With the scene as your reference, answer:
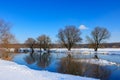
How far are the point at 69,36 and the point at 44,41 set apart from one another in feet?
58.1

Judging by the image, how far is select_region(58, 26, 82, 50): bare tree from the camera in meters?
70.4

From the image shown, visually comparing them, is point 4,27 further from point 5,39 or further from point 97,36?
point 97,36

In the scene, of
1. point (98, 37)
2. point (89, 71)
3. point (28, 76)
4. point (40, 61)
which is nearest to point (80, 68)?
point (89, 71)

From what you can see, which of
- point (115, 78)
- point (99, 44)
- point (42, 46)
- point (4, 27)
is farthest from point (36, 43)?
point (115, 78)

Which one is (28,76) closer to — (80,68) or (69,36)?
(80,68)

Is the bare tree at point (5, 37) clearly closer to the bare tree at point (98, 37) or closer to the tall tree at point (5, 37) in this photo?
the tall tree at point (5, 37)

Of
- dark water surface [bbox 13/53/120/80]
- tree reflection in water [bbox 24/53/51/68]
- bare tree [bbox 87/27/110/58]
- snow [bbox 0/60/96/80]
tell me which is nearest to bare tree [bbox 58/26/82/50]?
bare tree [bbox 87/27/110/58]

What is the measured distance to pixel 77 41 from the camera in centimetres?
7050

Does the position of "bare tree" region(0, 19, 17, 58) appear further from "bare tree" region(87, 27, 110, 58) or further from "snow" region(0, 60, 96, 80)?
"bare tree" region(87, 27, 110, 58)

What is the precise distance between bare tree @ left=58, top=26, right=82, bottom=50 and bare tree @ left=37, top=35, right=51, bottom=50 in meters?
13.4

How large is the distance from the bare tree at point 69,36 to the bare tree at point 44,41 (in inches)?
526

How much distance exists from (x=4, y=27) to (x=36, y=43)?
188ft

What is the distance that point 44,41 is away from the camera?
3344 inches

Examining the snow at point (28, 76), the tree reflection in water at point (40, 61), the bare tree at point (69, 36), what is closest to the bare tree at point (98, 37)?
the bare tree at point (69, 36)
